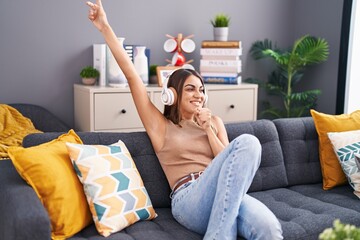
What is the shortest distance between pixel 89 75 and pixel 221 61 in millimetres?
994

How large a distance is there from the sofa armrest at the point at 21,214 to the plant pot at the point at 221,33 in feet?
7.43

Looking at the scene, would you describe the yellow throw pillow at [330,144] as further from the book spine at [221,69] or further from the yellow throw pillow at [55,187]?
the yellow throw pillow at [55,187]

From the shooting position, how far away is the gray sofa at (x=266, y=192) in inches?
70.5

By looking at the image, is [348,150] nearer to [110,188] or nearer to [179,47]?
[110,188]

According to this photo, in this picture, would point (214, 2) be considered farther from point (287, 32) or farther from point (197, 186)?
point (197, 186)

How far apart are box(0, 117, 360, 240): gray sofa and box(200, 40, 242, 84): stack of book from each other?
1.10 metres

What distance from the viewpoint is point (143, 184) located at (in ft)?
7.63

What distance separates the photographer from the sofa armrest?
168 cm

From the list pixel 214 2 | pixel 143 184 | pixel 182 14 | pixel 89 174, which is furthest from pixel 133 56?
pixel 89 174

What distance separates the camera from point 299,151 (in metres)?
2.79

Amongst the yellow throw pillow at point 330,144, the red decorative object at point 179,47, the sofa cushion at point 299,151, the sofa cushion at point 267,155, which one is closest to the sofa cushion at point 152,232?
the sofa cushion at point 267,155

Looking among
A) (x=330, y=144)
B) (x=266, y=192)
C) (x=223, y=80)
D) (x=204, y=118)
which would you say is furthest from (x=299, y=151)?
(x=223, y=80)

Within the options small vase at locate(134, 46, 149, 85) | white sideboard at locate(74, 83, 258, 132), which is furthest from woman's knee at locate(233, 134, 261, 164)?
small vase at locate(134, 46, 149, 85)

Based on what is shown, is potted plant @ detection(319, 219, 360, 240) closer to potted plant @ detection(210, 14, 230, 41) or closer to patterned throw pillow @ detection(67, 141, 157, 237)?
patterned throw pillow @ detection(67, 141, 157, 237)
